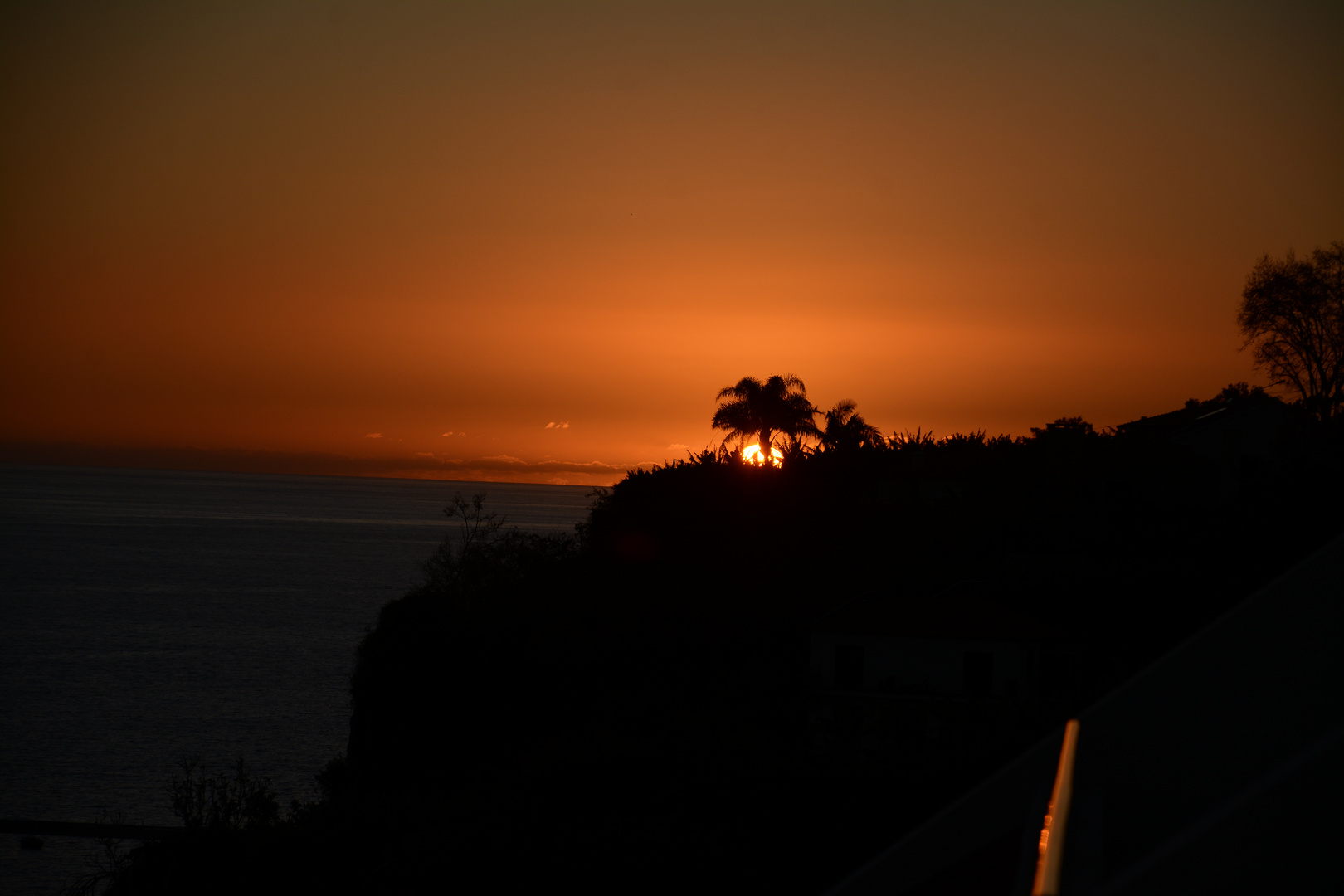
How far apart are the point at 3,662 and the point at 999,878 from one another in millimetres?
72681

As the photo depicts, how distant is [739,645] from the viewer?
3959 centimetres

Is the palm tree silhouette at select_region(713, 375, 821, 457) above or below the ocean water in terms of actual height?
above

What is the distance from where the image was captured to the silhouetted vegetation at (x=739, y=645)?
47.6 feet

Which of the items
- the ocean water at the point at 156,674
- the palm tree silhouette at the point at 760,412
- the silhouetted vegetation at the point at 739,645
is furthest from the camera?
the palm tree silhouette at the point at 760,412

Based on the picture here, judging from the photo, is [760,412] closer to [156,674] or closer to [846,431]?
[846,431]

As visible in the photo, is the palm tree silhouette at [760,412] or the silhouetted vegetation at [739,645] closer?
the silhouetted vegetation at [739,645]

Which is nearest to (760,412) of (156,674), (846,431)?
(846,431)

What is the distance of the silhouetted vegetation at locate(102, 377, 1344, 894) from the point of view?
571 inches

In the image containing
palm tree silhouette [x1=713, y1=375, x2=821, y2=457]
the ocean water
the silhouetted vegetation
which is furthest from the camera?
palm tree silhouette [x1=713, y1=375, x2=821, y2=457]

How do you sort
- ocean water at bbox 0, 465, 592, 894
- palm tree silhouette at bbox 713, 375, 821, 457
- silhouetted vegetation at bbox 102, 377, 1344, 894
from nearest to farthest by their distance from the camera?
silhouetted vegetation at bbox 102, 377, 1344, 894
ocean water at bbox 0, 465, 592, 894
palm tree silhouette at bbox 713, 375, 821, 457

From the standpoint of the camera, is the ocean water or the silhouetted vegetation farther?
the ocean water

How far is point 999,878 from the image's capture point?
14.8 feet

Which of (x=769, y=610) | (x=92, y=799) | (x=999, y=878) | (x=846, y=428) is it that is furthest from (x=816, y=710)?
(x=846, y=428)

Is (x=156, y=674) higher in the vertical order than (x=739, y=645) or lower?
lower
